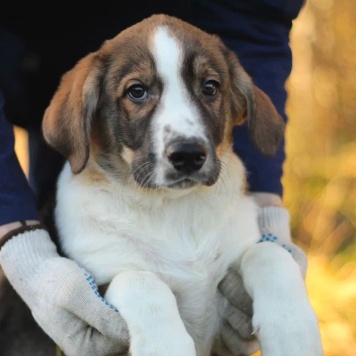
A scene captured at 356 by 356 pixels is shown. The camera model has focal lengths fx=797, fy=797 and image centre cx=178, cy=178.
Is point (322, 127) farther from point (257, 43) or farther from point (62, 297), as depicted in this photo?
point (62, 297)

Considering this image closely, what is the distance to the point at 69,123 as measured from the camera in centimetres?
325

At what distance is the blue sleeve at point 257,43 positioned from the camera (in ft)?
12.7

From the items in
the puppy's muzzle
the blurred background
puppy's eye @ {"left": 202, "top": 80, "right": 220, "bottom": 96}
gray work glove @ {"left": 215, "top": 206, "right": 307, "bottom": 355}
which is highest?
puppy's eye @ {"left": 202, "top": 80, "right": 220, "bottom": 96}

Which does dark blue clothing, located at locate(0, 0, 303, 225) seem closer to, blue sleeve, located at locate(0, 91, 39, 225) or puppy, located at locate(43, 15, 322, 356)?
puppy, located at locate(43, 15, 322, 356)

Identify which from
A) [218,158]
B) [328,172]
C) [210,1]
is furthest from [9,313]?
[328,172]

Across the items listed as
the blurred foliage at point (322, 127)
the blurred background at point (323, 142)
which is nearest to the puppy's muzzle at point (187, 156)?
the blurred background at point (323, 142)

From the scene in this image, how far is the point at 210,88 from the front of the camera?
132 inches

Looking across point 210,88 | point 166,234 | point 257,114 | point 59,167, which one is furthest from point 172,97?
point 59,167

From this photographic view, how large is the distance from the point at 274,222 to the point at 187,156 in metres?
0.90

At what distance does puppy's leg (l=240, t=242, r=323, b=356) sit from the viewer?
292 centimetres

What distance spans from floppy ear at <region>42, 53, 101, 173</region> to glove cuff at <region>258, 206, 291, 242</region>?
3.07 ft

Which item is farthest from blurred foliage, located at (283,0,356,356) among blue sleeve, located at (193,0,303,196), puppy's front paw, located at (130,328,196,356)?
puppy's front paw, located at (130,328,196,356)

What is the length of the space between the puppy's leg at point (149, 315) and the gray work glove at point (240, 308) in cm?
35

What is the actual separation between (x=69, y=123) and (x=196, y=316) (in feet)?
3.13
